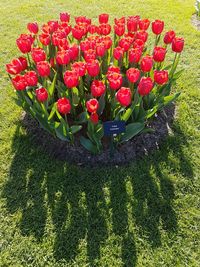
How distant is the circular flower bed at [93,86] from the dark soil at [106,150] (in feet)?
0.39

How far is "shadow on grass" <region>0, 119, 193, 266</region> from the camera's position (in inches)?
111

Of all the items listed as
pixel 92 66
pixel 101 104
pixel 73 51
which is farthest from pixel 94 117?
pixel 73 51

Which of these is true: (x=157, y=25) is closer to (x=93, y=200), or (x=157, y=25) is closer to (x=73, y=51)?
(x=73, y=51)

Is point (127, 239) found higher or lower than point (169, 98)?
lower

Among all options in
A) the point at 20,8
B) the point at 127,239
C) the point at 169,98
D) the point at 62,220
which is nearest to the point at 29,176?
the point at 62,220

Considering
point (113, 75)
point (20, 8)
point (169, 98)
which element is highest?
point (113, 75)

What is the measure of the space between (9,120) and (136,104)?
5.62ft

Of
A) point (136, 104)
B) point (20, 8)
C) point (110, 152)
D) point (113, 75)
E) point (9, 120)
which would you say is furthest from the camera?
point (20, 8)

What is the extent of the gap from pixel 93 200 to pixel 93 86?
111 centimetres

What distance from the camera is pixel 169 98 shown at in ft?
11.3

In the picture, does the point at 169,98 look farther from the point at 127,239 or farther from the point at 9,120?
the point at 9,120

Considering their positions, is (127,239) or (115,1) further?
(115,1)

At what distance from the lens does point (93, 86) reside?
2.83m

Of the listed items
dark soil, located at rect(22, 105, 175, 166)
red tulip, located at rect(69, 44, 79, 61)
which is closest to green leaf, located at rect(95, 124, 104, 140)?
dark soil, located at rect(22, 105, 175, 166)
